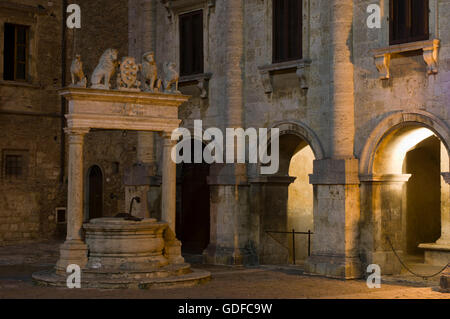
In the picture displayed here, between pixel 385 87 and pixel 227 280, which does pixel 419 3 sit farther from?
pixel 227 280

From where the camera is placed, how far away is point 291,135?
17938mm

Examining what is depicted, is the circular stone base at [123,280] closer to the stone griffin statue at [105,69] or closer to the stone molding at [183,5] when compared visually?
the stone griffin statue at [105,69]

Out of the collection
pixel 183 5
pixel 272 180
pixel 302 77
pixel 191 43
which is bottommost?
pixel 272 180

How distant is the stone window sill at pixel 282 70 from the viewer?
17.0m

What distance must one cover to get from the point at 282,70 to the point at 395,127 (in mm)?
3358

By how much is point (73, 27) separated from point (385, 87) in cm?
1340

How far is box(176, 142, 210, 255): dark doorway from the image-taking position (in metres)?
20.9

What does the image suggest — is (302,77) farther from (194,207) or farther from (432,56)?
(194,207)

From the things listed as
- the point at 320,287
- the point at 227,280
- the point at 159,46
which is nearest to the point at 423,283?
the point at 320,287

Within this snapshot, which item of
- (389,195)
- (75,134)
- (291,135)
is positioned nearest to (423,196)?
Result: (291,135)

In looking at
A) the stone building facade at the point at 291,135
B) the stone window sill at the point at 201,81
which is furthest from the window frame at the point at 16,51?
the stone window sill at the point at 201,81

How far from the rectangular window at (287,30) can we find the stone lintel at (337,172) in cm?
278

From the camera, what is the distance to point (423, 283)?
14.8 metres

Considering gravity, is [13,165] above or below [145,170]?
above
